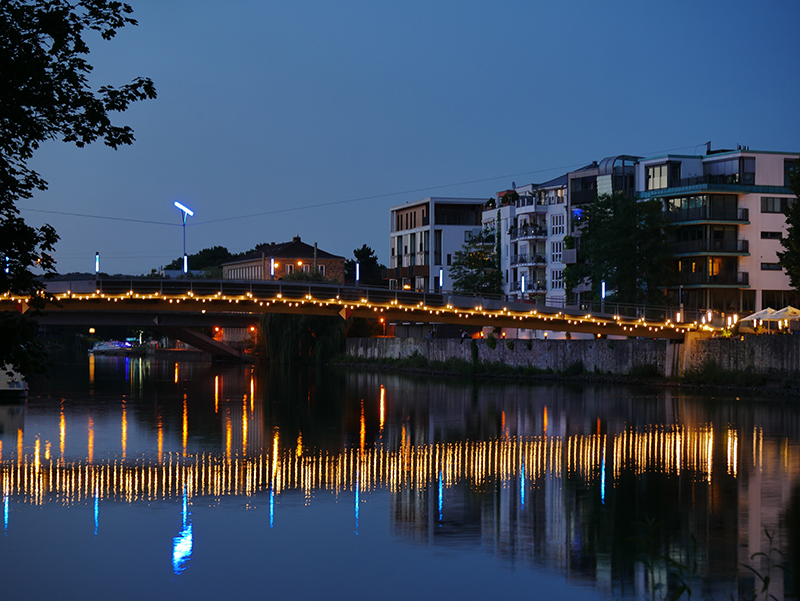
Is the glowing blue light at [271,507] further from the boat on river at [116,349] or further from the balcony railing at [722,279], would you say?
the boat on river at [116,349]

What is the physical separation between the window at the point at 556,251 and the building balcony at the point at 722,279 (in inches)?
831

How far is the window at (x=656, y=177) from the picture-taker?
88.1 metres

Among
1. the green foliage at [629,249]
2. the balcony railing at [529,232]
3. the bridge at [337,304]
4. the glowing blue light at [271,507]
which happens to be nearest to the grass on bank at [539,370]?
the bridge at [337,304]

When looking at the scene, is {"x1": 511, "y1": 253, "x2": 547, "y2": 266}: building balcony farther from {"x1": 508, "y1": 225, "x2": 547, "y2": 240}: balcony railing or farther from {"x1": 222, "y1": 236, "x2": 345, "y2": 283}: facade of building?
{"x1": 222, "y1": 236, "x2": 345, "y2": 283}: facade of building

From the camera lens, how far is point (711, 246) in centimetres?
8419

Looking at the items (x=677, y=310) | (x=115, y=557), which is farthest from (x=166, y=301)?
(x=115, y=557)

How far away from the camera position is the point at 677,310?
68.2 metres

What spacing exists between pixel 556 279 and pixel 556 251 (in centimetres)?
276

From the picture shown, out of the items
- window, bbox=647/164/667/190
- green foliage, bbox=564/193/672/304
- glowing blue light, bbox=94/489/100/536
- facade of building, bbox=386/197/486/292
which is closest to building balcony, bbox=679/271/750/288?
green foliage, bbox=564/193/672/304

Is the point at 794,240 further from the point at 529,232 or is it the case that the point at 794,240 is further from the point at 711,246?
the point at 529,232

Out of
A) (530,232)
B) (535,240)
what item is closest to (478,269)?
(530,232)

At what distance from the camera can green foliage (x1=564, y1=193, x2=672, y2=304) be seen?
244 feet

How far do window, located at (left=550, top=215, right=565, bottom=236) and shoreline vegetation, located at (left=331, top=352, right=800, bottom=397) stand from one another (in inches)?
811

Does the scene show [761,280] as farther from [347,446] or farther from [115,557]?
[115,557]
